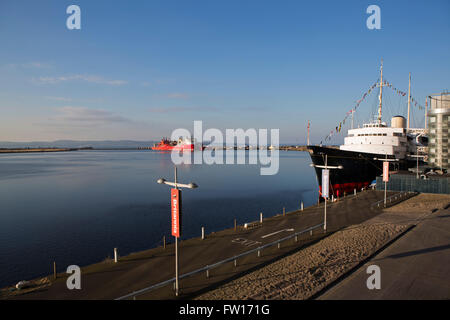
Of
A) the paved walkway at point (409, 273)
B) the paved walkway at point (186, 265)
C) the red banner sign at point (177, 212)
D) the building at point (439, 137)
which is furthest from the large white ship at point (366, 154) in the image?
the red banner sign at point (177, 212)

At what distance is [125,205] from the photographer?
139ft

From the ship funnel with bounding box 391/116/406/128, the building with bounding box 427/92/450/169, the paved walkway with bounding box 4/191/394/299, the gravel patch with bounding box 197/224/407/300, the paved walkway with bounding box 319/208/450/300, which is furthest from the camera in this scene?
the ship funnel with bounding box 391/116/406/128

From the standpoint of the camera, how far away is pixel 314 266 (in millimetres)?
14688

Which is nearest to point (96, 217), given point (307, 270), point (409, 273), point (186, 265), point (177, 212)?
point (186, 265)

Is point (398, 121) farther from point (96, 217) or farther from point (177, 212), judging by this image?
point (96, 217)

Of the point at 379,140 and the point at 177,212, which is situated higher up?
the point at 379,140

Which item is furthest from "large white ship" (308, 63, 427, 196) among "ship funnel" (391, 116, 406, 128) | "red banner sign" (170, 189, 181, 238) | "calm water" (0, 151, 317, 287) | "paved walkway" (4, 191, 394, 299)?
"red banner sign" (170, 189, 181, 238)

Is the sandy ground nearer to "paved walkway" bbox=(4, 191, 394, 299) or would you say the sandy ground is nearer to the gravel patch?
the gravel patch

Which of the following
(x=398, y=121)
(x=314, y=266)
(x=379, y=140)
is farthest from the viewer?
(x=398, y=121)

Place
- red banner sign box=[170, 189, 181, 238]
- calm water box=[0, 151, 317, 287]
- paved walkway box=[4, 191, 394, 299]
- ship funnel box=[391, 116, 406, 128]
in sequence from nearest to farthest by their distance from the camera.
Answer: paved walkway box=[4, 191, 394, 299] → red banner sign box=[170, 189, 181, 238] → calm water box=[0, 151, 317, 287] → ship funnel box=[391, 116, 406, 128]

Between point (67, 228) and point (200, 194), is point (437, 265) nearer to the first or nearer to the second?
point (67, 228)

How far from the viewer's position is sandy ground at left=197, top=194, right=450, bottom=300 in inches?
474
